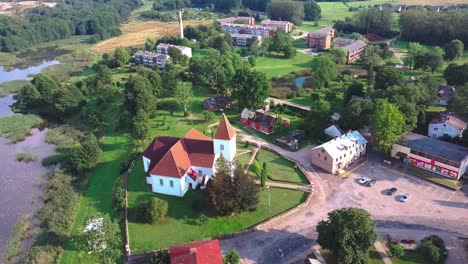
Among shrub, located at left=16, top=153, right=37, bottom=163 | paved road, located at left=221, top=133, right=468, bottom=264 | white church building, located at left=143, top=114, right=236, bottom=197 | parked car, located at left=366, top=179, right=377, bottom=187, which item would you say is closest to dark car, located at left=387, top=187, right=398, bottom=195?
paved road, located at left=221, top=133, right=468, bottom=264

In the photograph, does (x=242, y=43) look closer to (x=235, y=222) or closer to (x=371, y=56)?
(x=371, y=56)

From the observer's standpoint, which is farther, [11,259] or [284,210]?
[284,210]

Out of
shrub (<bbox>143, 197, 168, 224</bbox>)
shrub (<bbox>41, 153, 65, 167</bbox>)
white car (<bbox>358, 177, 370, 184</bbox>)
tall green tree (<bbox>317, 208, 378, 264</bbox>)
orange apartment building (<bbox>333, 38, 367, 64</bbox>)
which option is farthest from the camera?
orange apartment building (<bbox>333, 38, 367, 64</bbox>)

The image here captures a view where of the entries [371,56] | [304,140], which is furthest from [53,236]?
[371,56]

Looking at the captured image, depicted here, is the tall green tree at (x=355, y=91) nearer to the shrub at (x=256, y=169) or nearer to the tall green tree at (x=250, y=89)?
the tall green tree at (x=250, y=89)

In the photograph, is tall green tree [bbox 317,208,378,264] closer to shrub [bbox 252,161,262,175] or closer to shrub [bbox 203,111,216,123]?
shrub [bbox 252,161,262,175]

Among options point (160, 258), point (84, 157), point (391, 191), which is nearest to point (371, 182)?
point (391, 191)

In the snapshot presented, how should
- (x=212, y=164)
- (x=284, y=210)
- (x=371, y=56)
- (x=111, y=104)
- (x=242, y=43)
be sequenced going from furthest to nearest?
(x=242, y=43) < (x=371, y=56) < (x=111, y=104) < (x=212, y=164) < (x=284, y=210)

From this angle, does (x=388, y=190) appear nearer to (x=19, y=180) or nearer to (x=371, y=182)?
(x=371, y=182)
